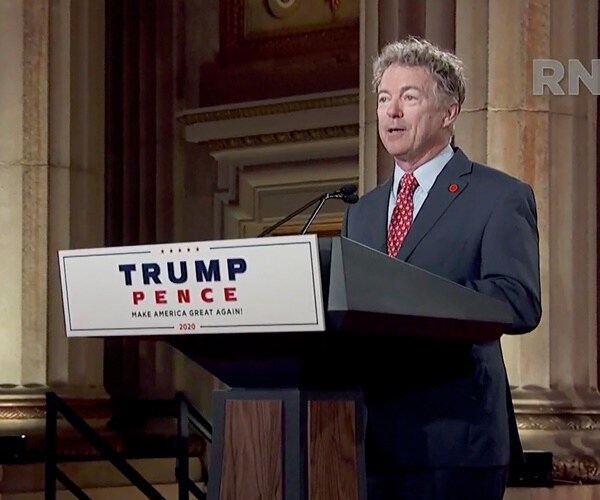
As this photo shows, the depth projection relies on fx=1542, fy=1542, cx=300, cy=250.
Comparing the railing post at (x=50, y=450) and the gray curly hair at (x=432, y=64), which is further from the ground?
the gray curly hair at (x=432, y=64)

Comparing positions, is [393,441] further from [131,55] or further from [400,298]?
[131,55]

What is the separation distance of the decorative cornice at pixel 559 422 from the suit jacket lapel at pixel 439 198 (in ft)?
9.77

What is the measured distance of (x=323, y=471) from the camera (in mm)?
2879

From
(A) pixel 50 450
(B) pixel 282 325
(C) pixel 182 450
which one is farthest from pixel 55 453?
(B) pixel 282 325

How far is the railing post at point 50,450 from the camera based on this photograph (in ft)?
23.7

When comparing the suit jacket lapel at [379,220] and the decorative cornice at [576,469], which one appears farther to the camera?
the decorative cornice at [576,469]

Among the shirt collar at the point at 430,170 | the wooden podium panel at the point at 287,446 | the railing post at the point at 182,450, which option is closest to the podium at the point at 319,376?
the wooden podium panel at the point at 287,446

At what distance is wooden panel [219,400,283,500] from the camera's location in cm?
288

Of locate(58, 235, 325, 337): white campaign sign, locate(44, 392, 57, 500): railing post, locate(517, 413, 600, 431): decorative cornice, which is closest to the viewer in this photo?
locate(58, 235, 325, 337): white campaign sign

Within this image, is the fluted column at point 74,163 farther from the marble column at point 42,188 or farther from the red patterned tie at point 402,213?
the red patterned tie at point 402,213

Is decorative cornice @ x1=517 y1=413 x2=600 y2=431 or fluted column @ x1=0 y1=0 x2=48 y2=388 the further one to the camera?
fluted column @ x1=0 y1=0 x2=48 y2=388

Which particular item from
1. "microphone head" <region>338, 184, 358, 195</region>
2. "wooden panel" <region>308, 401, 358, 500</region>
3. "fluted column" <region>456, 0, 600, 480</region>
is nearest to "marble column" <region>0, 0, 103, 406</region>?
"fluted column" <region>456, 0, 600, 480</region>

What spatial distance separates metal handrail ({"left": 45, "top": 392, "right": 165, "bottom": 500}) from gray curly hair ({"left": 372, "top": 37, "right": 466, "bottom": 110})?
14.4 feet

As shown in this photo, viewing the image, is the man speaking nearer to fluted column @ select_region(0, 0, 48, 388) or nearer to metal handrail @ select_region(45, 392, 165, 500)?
metal handrail @ select_region(45, 392, 165, 500)
